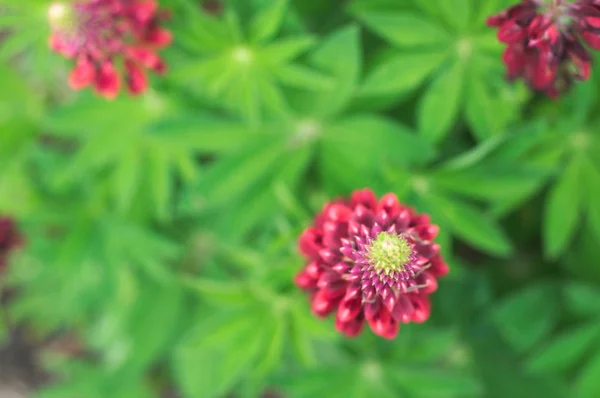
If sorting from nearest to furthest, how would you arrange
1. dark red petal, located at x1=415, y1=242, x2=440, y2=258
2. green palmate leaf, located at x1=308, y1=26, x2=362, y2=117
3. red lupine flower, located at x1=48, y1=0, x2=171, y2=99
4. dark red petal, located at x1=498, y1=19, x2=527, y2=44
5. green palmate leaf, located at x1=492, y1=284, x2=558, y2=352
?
dark red petal, located at x1=415, y1=242, x2=440, y2=258
dark red petal, located at x1=498, y1=19, x2=527, y2=44
red lupine flower, located at x1=48, y1=0, x2=171, y2=99
green palmate leaf, located at x1=308, y1=26, x2=362, y2=117
green palmate leaf, located at x1=492, y1=284, x2=558, y2=352

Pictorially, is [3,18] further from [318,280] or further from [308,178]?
[318,280]

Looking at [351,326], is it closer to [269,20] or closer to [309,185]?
[269,20]

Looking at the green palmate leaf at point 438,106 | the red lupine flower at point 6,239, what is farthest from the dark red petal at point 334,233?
the red lupine flower at point 6,239

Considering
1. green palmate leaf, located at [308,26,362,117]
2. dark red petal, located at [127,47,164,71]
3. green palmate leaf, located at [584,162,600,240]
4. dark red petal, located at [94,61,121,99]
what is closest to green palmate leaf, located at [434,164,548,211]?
green palmate leaf, located at [584,162,600,240]

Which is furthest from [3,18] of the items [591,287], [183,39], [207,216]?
[591,287]

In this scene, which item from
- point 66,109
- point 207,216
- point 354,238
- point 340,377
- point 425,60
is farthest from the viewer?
point 207,216

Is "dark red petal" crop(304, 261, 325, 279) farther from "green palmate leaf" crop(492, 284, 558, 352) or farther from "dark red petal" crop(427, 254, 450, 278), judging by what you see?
"green palmate leaf" crop(492, 284, 558, 352)
